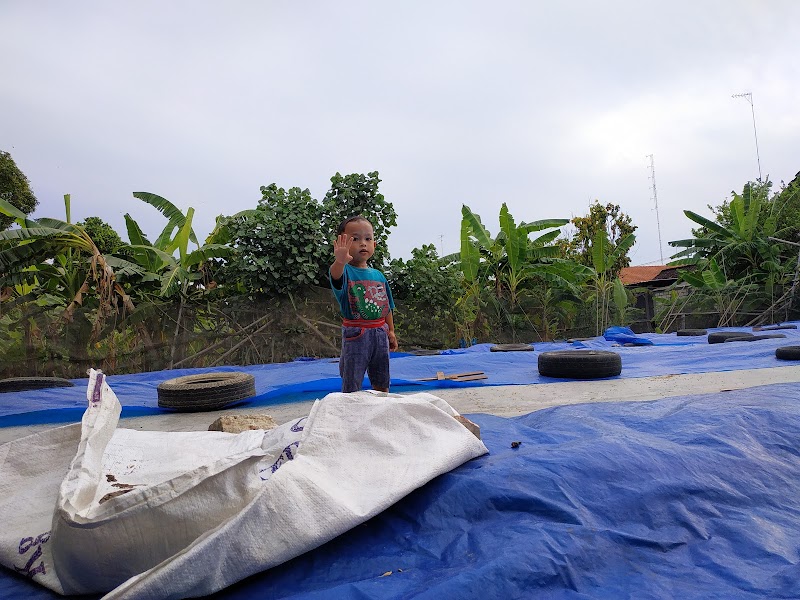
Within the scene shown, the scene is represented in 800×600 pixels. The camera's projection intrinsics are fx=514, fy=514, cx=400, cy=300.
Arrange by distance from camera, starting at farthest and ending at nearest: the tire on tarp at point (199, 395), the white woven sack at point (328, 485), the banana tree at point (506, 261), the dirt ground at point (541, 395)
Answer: the banana tree at point (506, 261), the tire on tarp at point (199, 395), the dirt ground at point (541, 395), the white woven sack at point (328, 485)

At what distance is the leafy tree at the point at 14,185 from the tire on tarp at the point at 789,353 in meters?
18.9

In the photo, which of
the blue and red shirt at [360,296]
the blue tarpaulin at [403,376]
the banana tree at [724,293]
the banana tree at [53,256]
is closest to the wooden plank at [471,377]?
the blue tarpaulin at [403,376]

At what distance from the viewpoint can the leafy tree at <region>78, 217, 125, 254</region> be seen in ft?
34.2

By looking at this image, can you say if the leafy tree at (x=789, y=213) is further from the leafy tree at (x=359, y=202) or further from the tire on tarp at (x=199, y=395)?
the tire on tarp at (x=199, y=395)

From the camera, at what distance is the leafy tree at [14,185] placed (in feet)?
52.4

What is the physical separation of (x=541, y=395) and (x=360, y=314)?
1.95 meters

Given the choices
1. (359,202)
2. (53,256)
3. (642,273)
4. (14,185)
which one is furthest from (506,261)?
(642,273)

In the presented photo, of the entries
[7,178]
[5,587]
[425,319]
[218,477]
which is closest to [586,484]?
[218,477]

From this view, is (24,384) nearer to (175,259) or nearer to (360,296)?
(175,259)

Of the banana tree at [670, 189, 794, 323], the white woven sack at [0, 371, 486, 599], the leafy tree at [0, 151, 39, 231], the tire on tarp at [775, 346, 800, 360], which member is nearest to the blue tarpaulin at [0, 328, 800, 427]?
the tire on tarp at [775, 346, 800, 360]

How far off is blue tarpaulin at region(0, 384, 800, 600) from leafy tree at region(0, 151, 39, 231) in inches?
724

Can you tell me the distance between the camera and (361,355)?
3.51 metres

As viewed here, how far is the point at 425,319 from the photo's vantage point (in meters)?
10.8

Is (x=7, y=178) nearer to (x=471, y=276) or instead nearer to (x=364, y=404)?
(x=471, y=276)
